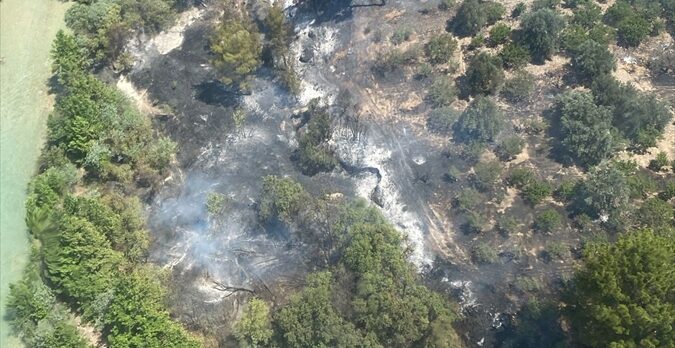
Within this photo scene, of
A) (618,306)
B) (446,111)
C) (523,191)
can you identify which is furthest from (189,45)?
(618,306)

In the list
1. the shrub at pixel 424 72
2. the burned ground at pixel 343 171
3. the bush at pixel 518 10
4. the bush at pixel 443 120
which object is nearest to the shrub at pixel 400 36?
the burned ground at pixel 343 171

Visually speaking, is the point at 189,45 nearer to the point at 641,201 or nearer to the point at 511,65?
the point at 511,65

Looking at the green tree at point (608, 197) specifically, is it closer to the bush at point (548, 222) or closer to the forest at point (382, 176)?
the forest at point (382, 176)

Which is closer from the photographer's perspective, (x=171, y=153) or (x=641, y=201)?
(x=641, y=201)

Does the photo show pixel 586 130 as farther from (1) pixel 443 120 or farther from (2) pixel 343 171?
(2) pixel 343 171

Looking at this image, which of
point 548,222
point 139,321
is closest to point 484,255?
point 548,222

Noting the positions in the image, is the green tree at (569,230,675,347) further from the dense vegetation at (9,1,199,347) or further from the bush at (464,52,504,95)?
the dense vegetation at (9,1,199,347)
